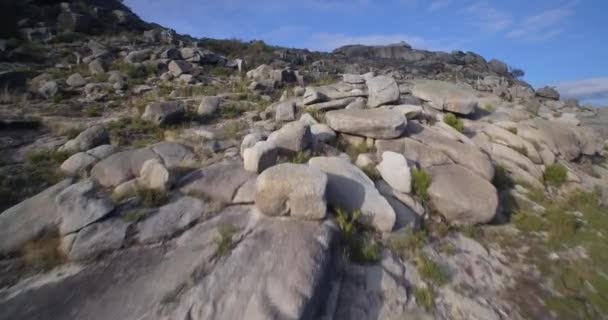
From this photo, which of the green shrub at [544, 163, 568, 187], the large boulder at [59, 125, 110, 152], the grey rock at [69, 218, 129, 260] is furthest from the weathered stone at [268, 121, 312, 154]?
the green shrub at [544, 163, 568, 187]

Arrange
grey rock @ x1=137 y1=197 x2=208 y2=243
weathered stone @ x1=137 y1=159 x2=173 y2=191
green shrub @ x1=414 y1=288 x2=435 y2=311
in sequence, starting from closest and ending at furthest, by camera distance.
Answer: green shrub @ x1=414 y1=288 x2=435 y2=311 < grey rock @ x1=137 y1=197 x2=208 y2=243 < weathered stone @ x1=137 y1=159 x2=173 y2=191

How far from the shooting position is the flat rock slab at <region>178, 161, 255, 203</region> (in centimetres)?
476

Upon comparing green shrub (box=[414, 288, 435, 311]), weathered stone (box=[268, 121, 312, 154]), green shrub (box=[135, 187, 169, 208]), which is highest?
weathered stone (box=[268, 121, 312, 154])

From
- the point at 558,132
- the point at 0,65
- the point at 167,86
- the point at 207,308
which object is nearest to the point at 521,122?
the point at 558,132

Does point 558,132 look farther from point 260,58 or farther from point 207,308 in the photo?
point 260,58

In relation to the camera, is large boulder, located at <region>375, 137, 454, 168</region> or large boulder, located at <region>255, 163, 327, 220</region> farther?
large boulder, located at <region>375, 137, 454, 168</region>

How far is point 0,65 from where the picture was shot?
12.9 m

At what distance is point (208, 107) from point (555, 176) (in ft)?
30.9

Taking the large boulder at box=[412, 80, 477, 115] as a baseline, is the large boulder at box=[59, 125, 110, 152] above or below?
below

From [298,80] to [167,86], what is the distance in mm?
5876

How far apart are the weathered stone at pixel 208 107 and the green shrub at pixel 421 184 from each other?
6.42m

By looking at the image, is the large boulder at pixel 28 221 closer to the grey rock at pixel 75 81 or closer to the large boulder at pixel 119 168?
the large boulder at pixel 119 168

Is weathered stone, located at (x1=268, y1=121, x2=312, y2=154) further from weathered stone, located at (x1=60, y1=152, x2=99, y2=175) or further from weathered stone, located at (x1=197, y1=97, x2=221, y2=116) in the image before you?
weathered stone, located at (x1=197, y1=97, x2=221, y2=116)

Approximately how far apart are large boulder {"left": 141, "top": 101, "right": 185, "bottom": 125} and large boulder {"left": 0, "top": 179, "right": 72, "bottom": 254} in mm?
4171
